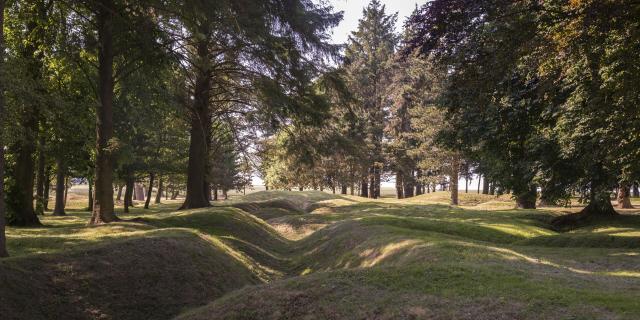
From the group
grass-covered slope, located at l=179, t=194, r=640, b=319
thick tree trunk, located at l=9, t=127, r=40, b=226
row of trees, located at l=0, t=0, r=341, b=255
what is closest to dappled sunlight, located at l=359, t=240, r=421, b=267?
grass-covered slope, located at l=179, t=194, r=640, b=319

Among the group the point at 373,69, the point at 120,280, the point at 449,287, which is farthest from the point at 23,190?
the point at 373,69

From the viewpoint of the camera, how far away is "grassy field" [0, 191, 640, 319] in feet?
24.9

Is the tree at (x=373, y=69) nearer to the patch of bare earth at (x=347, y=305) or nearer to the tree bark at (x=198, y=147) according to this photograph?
the tree bark at (x=198, y=147)

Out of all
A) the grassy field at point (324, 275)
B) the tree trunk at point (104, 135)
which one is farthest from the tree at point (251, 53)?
the grassy field at point (324, 275)

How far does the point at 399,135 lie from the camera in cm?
5569

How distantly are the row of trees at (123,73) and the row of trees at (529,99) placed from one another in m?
3.59

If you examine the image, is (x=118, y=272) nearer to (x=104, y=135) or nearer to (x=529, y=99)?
(x=104, y=135)

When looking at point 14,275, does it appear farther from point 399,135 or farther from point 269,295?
point 399,135

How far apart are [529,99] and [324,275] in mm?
15727

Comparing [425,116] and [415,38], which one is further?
[425,116]

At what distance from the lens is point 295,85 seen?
23.0 meters

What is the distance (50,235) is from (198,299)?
7.50m

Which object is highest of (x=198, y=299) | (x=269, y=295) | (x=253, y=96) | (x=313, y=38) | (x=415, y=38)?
(x=313, y=38)

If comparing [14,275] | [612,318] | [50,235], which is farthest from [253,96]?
[612,318]
